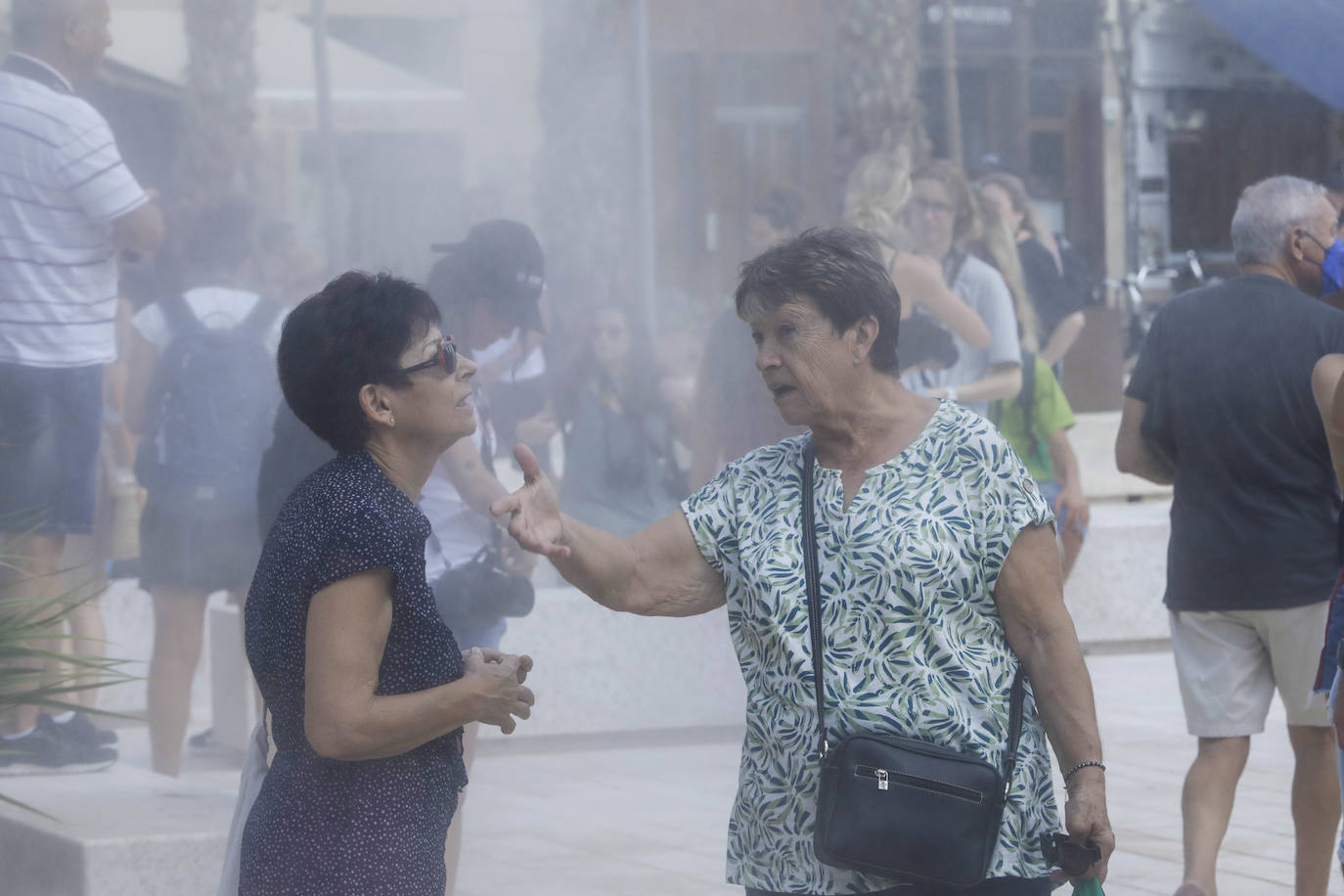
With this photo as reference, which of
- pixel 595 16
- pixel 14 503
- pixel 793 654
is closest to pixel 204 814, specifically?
pixel 14 503

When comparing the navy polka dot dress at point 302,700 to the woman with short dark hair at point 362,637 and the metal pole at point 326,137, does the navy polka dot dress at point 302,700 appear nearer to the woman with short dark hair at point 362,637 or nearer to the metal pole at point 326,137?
the woman with short dark hair at point 362,637

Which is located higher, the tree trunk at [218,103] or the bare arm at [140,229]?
the tree trunk at [218,103]

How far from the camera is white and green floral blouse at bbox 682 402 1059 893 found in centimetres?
263

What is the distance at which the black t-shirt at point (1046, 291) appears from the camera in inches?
328

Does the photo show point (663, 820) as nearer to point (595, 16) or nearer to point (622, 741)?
point (622, 741)

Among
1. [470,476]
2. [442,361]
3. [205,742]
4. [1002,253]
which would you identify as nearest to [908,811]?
[442,361]

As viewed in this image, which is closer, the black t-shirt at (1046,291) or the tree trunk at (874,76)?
the black t-shirt at (1046,291)

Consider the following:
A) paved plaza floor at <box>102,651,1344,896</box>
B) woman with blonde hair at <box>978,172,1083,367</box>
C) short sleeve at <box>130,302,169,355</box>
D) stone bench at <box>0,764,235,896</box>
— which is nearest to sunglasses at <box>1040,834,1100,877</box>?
stone bench at <box>0,764,235,896</box>

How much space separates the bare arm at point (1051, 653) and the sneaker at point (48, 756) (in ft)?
9.56

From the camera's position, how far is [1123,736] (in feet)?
22.3

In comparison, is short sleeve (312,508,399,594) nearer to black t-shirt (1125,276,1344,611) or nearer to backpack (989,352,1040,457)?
black t-shirt (1125,276,1344,611)

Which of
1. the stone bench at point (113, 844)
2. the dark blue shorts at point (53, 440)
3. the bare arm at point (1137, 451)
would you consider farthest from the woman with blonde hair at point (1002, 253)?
the stone bench at point (113, 844)

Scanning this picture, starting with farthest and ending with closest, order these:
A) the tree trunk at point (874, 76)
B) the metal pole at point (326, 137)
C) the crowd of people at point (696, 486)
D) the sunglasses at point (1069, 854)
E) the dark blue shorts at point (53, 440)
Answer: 1. the tree trunk at point (874, 76)
2. the metal pole at point (326, 137)
3. the dark blue shorts at point (53, 440)
4. the sunglasses at point (1069, 854)
5. the crowd of people at point (696, 486)

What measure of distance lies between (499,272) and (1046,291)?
4327mm
